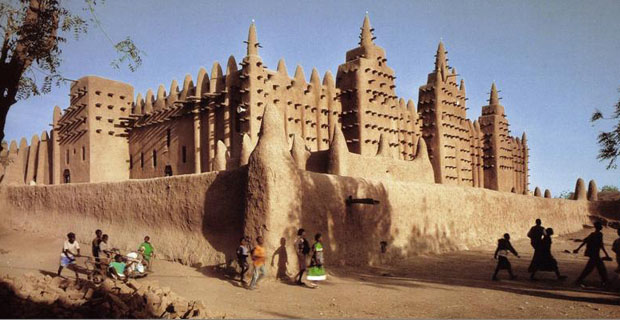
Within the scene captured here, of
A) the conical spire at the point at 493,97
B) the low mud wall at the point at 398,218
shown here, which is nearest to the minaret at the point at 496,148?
the conical spire at the point at 493,97

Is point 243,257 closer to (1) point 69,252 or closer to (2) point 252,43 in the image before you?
(1) point 69,252

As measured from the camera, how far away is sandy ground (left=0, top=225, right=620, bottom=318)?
824 cm

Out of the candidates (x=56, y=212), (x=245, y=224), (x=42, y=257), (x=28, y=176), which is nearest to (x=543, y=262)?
(x=245, y=224)

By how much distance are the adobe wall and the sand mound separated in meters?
3.21

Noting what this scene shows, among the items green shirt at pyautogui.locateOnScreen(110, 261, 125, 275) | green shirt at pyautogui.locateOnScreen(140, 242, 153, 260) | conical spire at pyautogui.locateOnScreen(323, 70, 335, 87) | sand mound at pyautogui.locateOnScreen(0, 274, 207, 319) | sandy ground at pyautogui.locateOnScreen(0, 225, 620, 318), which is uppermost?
conical spire at pyautogui.locateOnScreen(323, 70, 335, 87)

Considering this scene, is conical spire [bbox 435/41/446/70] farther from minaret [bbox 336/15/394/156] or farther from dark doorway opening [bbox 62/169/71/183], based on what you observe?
dark doorway opening [bbox 62/169/71/183]

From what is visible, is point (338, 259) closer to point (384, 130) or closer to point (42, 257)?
point (42, 257)

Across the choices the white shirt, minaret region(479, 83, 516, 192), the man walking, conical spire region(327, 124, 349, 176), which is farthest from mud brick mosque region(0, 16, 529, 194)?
the man walking

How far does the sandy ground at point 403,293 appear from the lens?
8.24 meters

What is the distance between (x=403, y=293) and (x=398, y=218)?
4.57 meters

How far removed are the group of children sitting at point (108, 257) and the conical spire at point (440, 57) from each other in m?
29.5

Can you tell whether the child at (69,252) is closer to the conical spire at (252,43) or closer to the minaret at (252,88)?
the minaret at (252,88)

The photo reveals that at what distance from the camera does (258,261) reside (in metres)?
10.1

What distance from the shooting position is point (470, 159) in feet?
120
